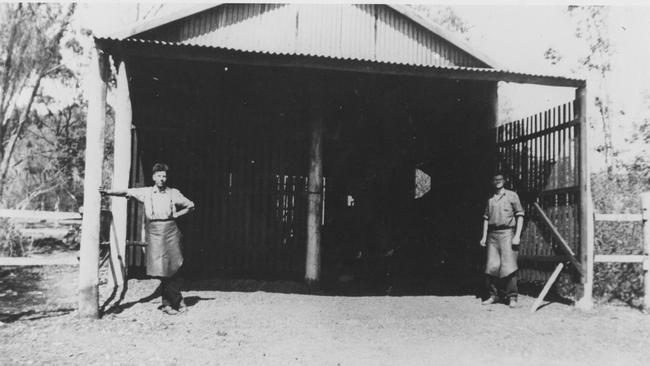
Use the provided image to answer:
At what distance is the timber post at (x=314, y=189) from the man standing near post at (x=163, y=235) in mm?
2538

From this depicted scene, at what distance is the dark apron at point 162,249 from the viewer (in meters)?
6.46

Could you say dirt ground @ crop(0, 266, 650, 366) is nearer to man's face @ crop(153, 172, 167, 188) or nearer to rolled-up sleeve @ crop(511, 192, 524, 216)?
rolled-up sleeve @ crop(511, 192, 524, 216)

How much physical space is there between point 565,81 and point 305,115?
4.36 meters

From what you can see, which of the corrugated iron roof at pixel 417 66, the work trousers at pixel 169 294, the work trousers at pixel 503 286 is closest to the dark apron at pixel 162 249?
the work trousers at pixel 169 294

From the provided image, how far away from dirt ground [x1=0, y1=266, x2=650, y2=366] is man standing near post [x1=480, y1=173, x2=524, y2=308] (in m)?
0.39

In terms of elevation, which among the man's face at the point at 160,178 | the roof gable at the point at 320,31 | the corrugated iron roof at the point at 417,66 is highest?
the roof gable at the point at 320,31

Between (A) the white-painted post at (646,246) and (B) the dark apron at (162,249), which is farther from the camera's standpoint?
(A) the white-painted post at (646,246)

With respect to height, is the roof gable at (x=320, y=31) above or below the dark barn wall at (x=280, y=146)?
above

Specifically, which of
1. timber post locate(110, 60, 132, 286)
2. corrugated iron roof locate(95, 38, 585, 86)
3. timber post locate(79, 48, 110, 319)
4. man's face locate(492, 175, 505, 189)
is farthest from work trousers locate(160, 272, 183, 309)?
man's face locate(492, 175, 505, 189)

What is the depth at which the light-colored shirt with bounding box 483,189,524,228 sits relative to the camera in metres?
7.48

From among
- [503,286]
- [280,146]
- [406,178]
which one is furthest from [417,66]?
[406,178]

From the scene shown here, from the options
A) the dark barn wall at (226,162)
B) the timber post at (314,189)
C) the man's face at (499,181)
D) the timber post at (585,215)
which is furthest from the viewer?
the dark barn wall at (226,162)

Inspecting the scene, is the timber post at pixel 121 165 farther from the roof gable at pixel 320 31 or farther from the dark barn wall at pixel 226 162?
the roof gable at pixel 320 31

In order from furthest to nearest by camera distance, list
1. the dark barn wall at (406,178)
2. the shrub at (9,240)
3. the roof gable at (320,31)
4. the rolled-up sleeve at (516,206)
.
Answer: the shrub at (9,240)
the dark barn wall at (406,178)
the roof gable at (320,31)
the rolled-up sleeve at (516,206)
